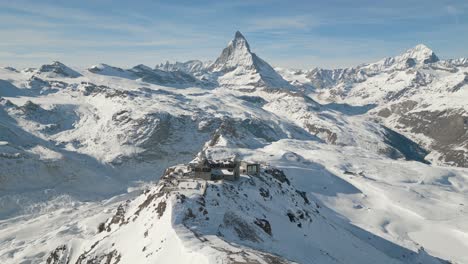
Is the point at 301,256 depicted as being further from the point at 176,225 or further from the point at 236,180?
the point at 236,180

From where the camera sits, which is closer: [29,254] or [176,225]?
[176,225]

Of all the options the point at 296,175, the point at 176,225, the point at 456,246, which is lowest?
the point at 456,246

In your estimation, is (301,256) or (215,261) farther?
(301,256)

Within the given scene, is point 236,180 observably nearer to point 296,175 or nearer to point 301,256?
point 301,256

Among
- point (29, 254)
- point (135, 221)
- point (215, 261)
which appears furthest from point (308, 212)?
point (29, 254)

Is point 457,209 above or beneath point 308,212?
beneath

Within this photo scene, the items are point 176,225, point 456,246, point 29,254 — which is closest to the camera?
point 176,225

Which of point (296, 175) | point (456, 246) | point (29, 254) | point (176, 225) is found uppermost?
point (176, 225)

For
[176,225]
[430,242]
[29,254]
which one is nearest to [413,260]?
[430,242]

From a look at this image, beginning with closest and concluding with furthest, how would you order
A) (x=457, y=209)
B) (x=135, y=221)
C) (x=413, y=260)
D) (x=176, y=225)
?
1. (x=176, y=225)
2. (x=135, y=221)
3. (x=413, y=260)
4. (x=457, y=209)
